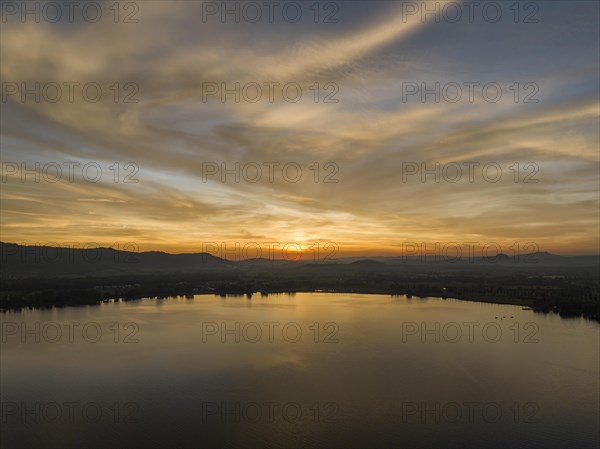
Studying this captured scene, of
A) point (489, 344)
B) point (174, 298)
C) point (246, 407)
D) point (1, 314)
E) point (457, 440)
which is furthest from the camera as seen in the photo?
point (174, 298)

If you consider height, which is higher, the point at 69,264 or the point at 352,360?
the point at 69,264

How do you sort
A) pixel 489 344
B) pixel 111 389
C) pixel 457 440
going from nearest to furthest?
pixel 457 440, pixel 111 389, pixel 489 344

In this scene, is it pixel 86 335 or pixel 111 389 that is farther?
pixel 86 335

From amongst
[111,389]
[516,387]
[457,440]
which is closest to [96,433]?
[111,389]

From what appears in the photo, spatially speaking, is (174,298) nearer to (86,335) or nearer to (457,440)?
(86,335)

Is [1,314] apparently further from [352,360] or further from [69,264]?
[69,264]

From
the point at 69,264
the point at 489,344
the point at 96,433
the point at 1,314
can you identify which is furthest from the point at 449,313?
the point at 69,264
